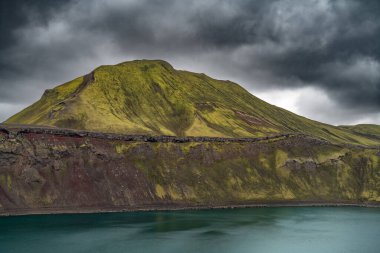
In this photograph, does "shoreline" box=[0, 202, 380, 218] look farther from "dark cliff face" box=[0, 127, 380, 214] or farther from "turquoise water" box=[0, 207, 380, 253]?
"turquoise water" box=[0, 207, 380, 253]

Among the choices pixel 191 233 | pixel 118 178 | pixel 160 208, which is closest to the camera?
pixel 191 233

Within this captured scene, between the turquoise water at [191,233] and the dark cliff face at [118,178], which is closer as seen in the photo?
the turquoise water at [191,233]

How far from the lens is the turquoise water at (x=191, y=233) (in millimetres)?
97625

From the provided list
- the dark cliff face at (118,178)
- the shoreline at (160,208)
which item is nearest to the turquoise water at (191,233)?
the shoreline at (160,208)

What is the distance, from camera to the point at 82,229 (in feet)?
378

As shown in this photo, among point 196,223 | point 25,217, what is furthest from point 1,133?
point 196,223

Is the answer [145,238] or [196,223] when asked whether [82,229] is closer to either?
[145,238]

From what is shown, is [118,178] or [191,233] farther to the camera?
[118,178]

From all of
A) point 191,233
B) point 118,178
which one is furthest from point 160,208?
point 191,233

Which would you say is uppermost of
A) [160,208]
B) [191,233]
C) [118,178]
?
[118,178]

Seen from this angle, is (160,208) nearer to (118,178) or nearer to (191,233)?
(118,178)

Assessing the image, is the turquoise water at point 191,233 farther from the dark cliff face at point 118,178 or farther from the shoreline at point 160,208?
the dark cliff face at point 118,178

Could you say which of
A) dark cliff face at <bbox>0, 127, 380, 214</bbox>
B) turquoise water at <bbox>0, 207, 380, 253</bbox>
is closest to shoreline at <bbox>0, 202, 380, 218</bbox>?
dark cliff face at <bbox>0, 127, 380, 214</bbox>

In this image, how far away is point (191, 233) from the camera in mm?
114250
